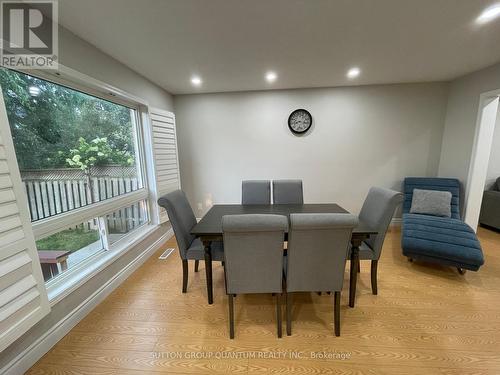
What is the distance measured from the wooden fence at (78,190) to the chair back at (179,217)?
760 mm

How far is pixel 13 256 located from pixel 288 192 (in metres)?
2.35

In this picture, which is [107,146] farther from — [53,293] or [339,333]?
[339,333]

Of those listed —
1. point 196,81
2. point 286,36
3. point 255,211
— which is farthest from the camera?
point 196,81

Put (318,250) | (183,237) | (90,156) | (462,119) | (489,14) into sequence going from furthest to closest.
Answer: (462,119), (90,156), (183,237), (489,14), (318,250)

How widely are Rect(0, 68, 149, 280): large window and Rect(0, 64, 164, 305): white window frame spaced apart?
0.01 m

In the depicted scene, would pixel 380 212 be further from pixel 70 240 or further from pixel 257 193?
pixel 70 240

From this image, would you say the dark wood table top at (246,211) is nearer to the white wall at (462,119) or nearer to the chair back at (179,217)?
the chair back at (179,217)

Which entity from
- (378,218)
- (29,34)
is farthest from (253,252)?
(29,34)

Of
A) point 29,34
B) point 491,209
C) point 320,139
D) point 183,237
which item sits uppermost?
point 29,34

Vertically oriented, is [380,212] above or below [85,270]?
above

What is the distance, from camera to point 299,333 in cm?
156

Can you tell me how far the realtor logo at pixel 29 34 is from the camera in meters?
1.26

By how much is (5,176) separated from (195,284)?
1.69 m

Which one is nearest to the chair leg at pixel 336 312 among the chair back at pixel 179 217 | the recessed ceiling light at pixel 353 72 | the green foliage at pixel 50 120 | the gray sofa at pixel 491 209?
the chair back at pixel 179 217
